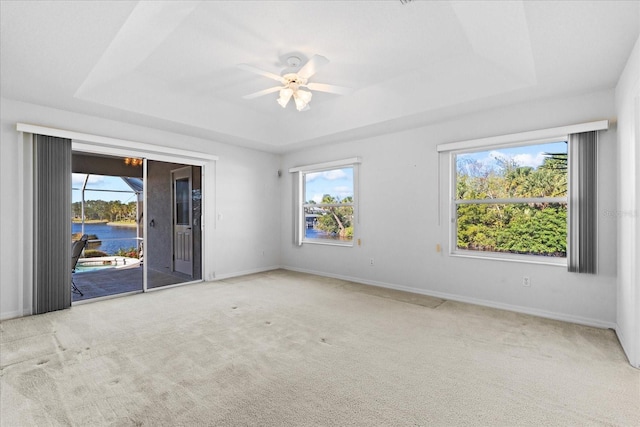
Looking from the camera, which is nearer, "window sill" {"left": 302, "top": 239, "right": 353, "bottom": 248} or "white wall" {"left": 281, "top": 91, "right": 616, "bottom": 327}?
"white wall" {"left": 281, "top": 91, "right": 616, "bottom": 327}

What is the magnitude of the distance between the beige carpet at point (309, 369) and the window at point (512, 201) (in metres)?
0.87

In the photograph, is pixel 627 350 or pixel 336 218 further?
pixel 336 218

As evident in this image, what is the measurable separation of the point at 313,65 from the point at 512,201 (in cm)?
286

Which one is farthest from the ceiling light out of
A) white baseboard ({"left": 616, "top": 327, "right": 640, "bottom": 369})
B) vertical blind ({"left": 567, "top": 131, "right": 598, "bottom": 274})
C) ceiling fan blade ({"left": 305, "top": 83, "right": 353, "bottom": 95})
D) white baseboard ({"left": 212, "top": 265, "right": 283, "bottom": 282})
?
white baseboard ({"left": 616, "top": 327, "right": 640, "bottom": 369})

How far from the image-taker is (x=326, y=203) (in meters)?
5.89

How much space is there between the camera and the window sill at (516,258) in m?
3.52

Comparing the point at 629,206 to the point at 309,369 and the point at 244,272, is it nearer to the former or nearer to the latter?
the point at 309,369

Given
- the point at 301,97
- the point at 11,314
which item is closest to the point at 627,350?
the point at 301,97

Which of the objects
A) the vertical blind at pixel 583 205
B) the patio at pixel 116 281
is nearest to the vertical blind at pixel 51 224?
the patio at pixel 116 281

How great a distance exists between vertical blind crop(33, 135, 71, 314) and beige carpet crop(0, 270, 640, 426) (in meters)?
0.28

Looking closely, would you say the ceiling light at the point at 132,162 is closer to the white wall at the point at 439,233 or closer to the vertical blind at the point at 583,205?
the white wall at the point at 439,233

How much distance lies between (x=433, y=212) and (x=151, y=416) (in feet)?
12.6

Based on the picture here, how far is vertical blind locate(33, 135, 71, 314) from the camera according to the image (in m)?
3.62

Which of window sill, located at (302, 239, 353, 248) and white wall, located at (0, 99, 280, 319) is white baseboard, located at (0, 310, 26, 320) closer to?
white wall, located at (0, 99, 280, 319)
